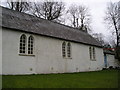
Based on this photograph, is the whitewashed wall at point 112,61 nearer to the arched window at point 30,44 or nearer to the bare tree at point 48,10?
the bare tree at point 48,10

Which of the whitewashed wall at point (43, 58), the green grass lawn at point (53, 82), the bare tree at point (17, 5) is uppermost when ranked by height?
the bare tree at point (17, 5)

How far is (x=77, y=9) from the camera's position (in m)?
40.7

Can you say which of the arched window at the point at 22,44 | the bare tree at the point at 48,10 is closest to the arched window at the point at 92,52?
the arched window at the point at 22,44

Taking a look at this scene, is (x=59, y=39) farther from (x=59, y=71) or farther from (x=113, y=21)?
(x=113, y=21)

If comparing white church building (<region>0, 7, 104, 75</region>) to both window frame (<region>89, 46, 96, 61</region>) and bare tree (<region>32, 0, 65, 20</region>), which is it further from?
bare tree (<region>32, 0, 65, 20</region>)

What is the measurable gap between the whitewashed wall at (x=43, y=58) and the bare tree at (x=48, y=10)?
50.7 feet

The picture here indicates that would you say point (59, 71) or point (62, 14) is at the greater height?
point (62, 14)

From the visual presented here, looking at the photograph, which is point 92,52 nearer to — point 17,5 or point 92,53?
point 92,53

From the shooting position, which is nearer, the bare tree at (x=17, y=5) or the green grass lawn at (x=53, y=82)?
the green grass lawn at (x=53, y=82)

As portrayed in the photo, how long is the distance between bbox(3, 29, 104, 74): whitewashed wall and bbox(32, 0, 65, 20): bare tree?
1546 cm

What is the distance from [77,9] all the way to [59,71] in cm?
2837

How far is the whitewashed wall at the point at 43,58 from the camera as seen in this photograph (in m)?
12.2

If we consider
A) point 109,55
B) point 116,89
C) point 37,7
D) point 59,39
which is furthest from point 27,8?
point 116,89

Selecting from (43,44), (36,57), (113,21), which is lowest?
(36,57)
